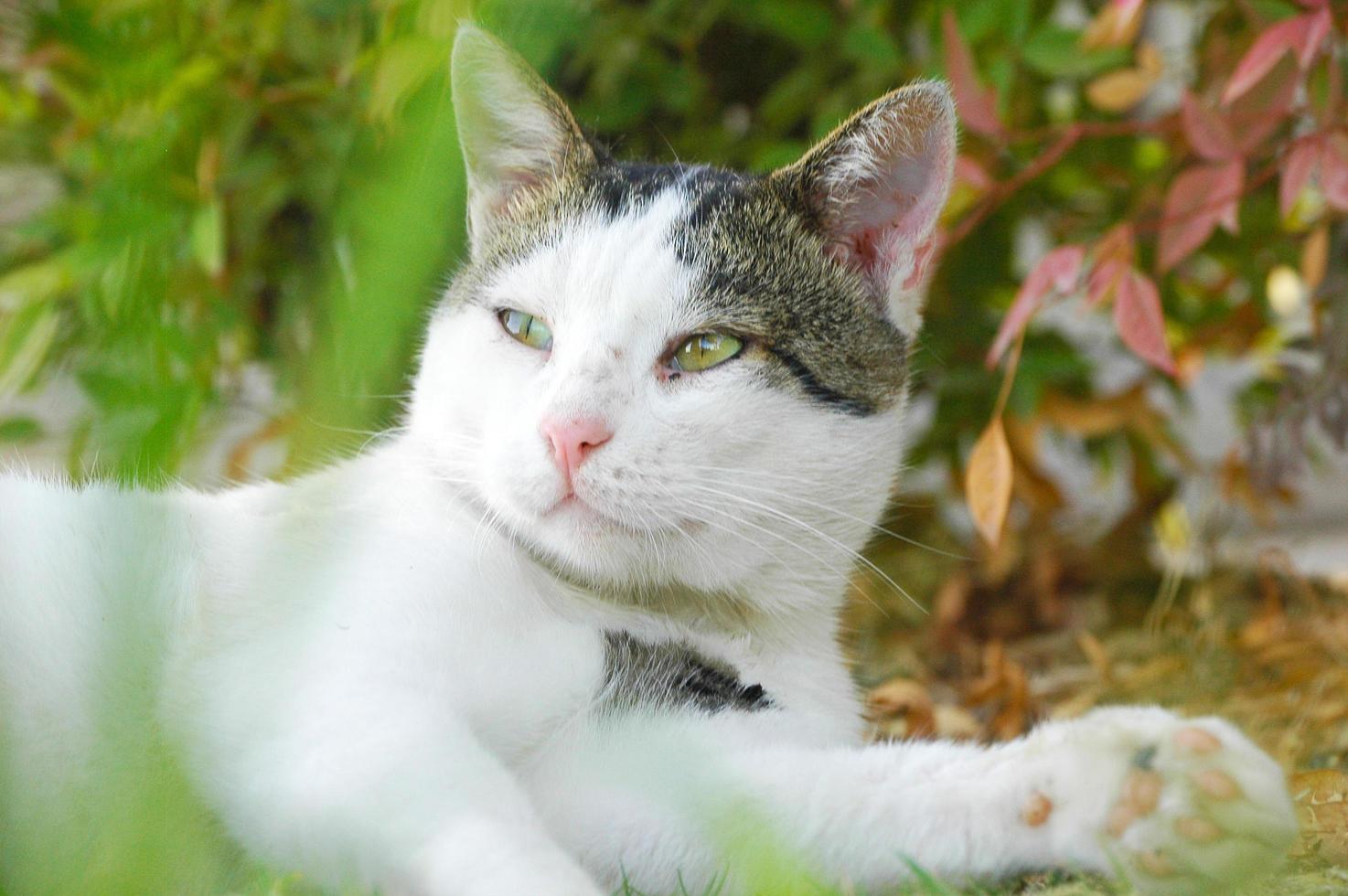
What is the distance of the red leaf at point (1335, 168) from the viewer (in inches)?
77.9

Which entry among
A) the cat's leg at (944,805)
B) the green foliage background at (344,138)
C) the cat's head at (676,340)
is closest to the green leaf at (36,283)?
the green foliage background at (344,138)

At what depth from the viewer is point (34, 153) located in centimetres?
277

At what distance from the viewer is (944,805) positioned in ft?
4.42

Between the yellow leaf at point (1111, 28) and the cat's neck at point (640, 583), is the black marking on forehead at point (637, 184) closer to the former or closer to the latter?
the cat's neck at point (640, 583)

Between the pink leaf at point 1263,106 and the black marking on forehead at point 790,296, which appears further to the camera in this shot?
the pink leaf at point 1263,106

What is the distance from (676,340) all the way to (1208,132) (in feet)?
3.66

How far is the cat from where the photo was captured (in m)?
1.21

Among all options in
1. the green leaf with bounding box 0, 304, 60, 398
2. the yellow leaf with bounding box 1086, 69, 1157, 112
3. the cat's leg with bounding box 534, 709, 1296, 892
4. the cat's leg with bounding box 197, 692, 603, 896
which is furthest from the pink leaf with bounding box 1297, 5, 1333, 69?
the green leaf with bounding box 0, 304, 60, 398

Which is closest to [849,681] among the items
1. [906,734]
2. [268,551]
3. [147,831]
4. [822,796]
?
[906,734]

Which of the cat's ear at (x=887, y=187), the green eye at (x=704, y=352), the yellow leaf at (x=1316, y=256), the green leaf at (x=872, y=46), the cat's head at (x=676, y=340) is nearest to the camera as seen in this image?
the cat's head at (x=676, y=340)

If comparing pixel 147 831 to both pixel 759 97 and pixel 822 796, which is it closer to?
pixel 822 796

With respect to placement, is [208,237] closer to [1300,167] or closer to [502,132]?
[502,132]

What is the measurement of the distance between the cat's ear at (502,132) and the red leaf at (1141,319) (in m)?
0.93

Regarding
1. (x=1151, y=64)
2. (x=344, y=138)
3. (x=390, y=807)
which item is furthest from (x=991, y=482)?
(x=344, y=138)
